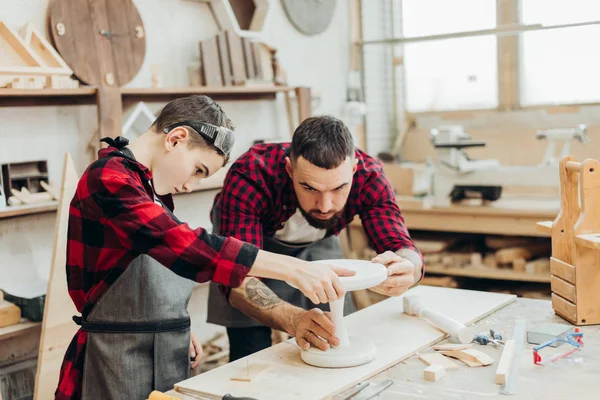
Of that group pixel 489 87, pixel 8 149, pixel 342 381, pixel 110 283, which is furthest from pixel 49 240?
pixel 489 87

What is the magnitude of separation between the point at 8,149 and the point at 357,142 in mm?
2676

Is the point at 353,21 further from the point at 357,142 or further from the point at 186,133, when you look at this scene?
the point at 186,133

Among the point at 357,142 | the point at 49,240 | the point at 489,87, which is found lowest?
the point at 49,240

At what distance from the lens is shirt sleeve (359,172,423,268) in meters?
2.63

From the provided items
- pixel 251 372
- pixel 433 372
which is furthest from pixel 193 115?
pixel 433 372

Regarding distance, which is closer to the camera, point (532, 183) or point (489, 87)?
point (532, 183)

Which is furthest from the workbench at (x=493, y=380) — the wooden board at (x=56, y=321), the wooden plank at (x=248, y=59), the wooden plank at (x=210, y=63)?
the wooden plank at (x=248, y=59)

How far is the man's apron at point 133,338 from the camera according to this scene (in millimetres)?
1904

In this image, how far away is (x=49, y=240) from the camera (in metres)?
3.32

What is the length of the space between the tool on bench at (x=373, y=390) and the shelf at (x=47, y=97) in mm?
1980

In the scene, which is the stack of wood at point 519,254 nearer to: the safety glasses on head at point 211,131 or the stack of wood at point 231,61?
the stack of wood at point 231,61

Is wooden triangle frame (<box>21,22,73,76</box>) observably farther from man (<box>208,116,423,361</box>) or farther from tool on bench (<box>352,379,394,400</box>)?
tool on bench (<box>352,379,394,400</box>)

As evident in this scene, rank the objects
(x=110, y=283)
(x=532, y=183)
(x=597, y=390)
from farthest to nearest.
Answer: (x=532, y=183) < (x=110, y=283) < (x=597, y=390)

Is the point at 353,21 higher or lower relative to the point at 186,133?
higher
